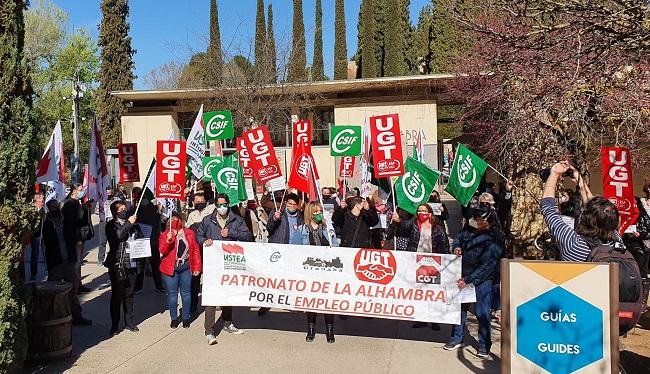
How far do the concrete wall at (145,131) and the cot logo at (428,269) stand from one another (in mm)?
24003

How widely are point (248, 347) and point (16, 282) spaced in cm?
276

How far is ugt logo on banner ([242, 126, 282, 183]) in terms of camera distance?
946 cm

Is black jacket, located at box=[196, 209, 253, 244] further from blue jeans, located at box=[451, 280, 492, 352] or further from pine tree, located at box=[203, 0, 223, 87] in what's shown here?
pine tree, located at box=[203, 0, 223, 87]

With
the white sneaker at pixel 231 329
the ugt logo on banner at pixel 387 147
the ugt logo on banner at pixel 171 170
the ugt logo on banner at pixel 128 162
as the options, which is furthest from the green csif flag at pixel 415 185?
the ugt logo on banner at pixel 128 162

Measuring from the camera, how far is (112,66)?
109 feet

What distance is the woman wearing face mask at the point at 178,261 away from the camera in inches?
302

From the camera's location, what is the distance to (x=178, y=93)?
27078mm

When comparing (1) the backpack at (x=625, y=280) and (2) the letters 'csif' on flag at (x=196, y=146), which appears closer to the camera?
(1) the backpack at (x=625, y=280)

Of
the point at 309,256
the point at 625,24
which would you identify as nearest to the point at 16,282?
the point at 309,256

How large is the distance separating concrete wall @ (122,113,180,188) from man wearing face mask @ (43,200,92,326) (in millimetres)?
21137

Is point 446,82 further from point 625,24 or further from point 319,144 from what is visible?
point 625,24

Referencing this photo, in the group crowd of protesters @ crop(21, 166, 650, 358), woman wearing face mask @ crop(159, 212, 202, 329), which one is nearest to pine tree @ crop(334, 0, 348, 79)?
crowd of protesters @ crop(21, 166, 650, 358)

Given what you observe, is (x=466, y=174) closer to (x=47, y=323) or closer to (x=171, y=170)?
(x=171, y=170)

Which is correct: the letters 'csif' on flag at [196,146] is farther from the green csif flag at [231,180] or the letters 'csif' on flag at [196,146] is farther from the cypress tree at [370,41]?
the cypress tree at [370,41]
